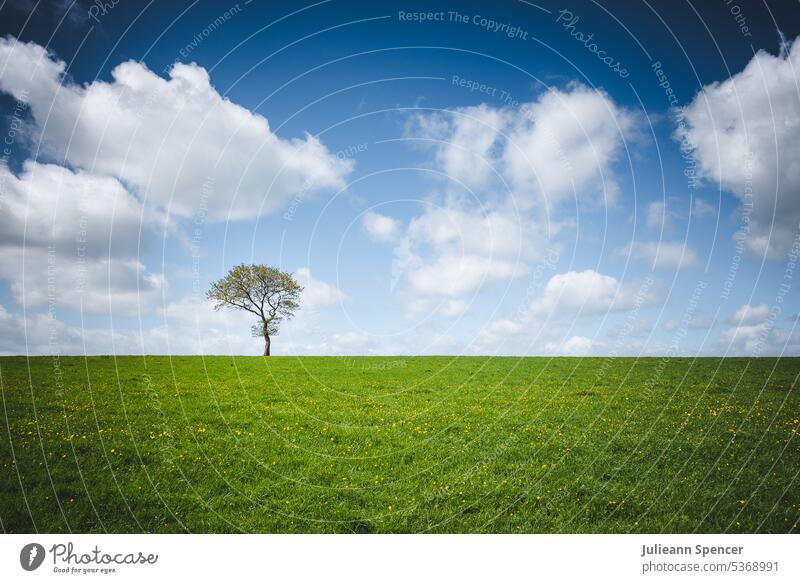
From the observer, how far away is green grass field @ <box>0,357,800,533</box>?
28.2 ft

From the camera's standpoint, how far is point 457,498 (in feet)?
30.6

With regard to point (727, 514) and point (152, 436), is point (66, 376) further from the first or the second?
point (727, 514)

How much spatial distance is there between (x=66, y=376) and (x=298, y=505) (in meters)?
25.2

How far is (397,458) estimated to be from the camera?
38.9 feet

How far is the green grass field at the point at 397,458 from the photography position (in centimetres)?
859
